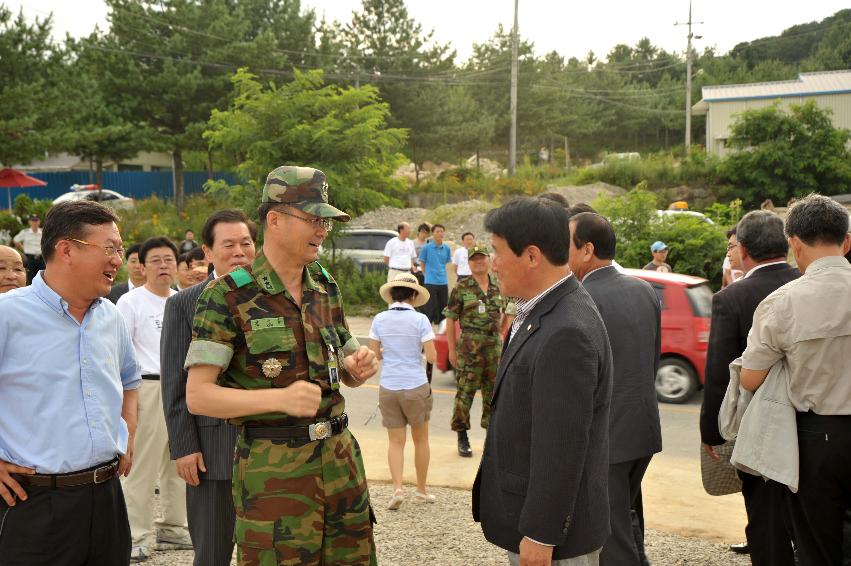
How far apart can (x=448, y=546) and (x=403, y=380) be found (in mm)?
1605

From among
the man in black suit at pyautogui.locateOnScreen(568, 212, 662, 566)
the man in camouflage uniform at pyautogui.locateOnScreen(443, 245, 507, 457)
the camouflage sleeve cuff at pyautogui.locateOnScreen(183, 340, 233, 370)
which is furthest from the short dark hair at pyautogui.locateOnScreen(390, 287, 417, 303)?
the camouflage sleeve cuff at pyautogui.locateOnScreen(183, 340, 233, 370)

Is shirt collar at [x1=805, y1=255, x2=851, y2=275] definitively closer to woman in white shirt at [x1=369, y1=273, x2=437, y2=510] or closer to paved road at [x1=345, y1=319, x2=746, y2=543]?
paved road at [x1=345, y1=319, x2=746, y2=543]

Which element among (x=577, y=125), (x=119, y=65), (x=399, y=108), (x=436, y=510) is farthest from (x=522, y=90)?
(x=436, y=510)

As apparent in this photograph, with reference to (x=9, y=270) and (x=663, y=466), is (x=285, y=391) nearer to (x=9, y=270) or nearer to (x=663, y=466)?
(x=9, y=270)

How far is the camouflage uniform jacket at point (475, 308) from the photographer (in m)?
8.34

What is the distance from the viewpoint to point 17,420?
3.35 metres

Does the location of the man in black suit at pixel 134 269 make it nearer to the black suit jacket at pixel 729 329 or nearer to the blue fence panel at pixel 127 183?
the black suit jacket at pixel 729 329

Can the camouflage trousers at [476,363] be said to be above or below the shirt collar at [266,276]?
below

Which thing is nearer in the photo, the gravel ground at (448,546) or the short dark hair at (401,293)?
the gravel ground at (448,546)

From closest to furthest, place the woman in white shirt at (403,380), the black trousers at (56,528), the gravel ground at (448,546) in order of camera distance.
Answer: the black trousers at (56,528) → the gravel ground at (448,546) → the woman in white shirt at (403,380)

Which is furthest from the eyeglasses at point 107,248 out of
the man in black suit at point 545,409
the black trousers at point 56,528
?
the man in black suit at point 545,409

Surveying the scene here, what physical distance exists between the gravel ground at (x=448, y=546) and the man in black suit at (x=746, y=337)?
104cm

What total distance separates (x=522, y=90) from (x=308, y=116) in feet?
117

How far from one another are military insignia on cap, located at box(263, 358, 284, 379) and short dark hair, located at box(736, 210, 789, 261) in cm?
294
